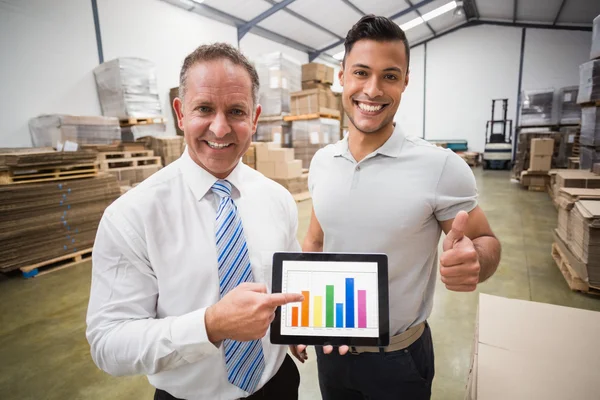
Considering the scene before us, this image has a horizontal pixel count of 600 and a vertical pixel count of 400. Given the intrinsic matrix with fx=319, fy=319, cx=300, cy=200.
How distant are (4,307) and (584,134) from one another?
337 inches

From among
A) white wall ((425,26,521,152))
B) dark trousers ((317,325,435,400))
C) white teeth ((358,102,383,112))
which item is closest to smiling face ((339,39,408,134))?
white teeth ((358,102,383,112))

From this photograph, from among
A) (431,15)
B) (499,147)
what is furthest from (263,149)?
(499,147)

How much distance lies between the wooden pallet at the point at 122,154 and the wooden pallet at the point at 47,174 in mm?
1006

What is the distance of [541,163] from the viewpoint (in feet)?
27.3

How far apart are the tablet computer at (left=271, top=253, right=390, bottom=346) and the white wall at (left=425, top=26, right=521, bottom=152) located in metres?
16.5

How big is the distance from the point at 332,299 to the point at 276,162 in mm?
6607

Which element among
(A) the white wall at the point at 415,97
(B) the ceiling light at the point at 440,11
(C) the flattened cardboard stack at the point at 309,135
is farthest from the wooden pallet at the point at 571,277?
(A) the white wall at the point at 415,97

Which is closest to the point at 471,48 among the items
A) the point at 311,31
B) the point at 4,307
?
the point at 311,31

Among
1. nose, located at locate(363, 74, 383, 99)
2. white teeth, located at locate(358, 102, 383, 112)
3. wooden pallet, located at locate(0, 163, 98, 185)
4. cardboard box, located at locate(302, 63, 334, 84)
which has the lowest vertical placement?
wooden pallet, located at locate(0, 163, 98, 185)

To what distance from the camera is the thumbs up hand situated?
969 mm

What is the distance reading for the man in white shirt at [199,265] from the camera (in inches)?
35.2

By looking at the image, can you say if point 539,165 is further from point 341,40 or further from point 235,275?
point 235,275

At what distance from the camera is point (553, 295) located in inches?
129

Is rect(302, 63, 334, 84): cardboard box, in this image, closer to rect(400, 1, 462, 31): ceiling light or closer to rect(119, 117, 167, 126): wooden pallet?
rect(119, 117, 167, 126): wooden pallet
